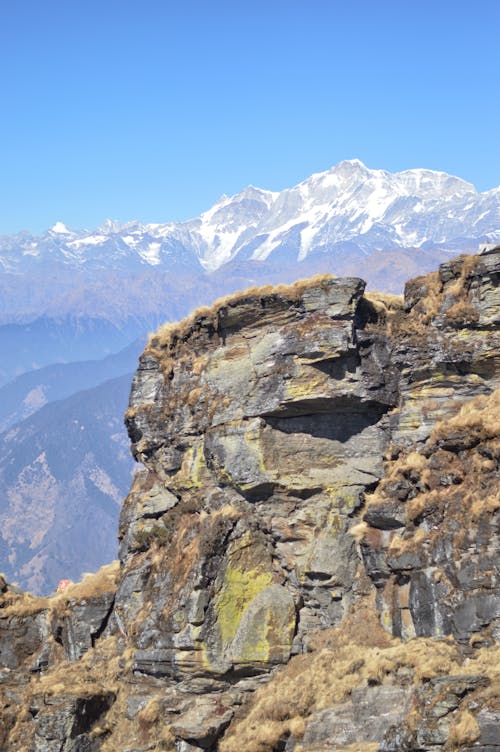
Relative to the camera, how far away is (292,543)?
37594 millimetres

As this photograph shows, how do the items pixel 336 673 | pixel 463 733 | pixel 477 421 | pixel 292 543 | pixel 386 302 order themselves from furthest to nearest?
pixel 386 302
pixel 292 543
pixel 477 421
pixel 336 673
pixel 463 733

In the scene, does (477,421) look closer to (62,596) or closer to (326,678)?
(326,678)

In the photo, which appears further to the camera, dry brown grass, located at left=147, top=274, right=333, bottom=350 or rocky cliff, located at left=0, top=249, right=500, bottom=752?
dry brown grass, located at left=147, top=274, right=333, bottom=350

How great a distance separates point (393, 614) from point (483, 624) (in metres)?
4.41

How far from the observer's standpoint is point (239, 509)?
3878 centimetres

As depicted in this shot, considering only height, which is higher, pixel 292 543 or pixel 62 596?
pixel 292 543

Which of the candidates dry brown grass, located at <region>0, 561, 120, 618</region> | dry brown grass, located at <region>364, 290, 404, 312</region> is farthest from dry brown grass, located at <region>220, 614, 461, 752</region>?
dry brown grass, located at <region>364, 290, 404, 312</region>

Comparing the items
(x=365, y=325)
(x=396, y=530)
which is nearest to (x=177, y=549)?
(x=396, y=530)

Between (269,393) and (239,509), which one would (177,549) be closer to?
(239,509)

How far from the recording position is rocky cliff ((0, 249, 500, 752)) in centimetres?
3098

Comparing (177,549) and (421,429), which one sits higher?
(421,429)

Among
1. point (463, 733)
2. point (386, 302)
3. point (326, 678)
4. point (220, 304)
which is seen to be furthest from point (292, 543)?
point (463, 733)

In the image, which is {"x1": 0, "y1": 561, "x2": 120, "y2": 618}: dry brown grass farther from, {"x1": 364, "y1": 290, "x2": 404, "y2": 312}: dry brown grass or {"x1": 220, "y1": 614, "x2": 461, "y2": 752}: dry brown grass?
{"x1": 364, "y1": 290, "x2": 404, "y2": 312}: dry brown grass

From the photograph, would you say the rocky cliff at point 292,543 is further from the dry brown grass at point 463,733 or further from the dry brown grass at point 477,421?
the dry brown grass at point 463,733
